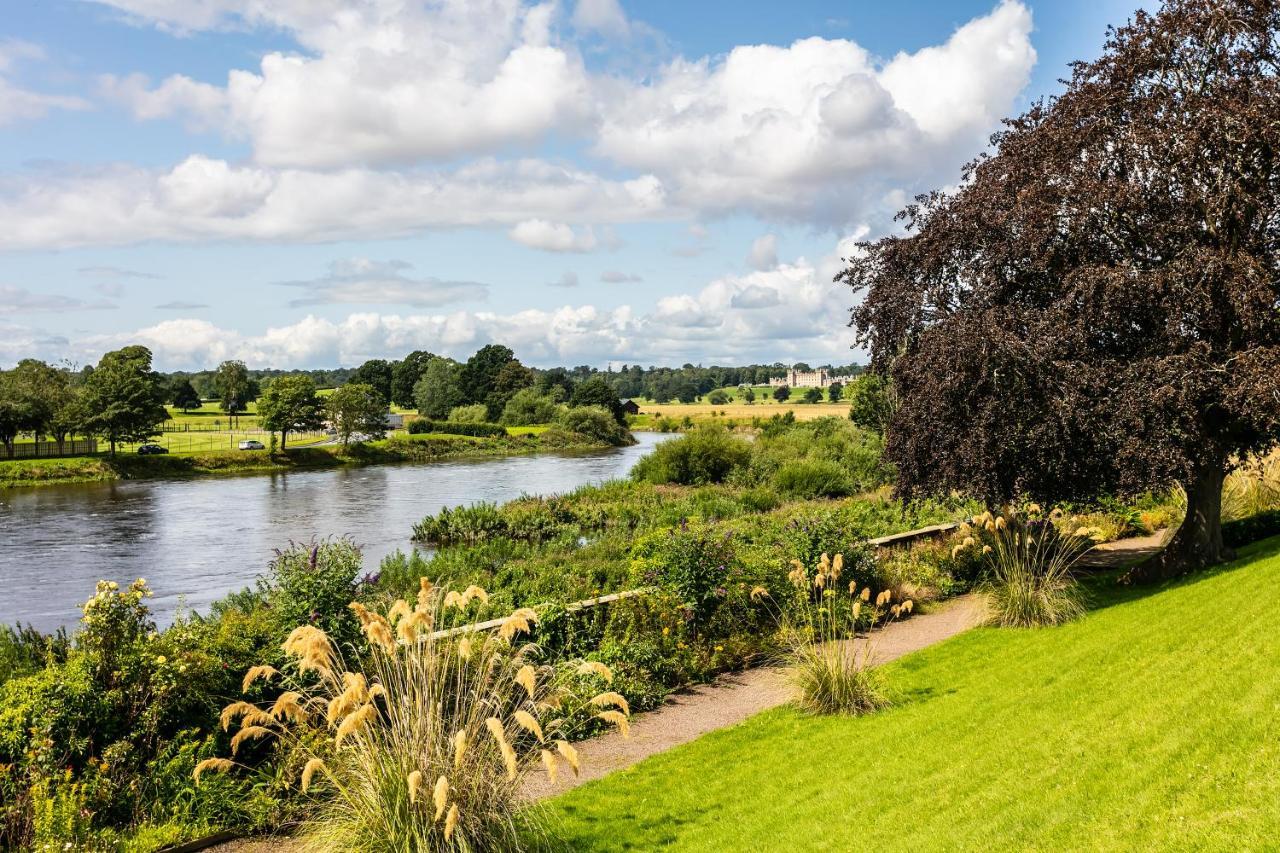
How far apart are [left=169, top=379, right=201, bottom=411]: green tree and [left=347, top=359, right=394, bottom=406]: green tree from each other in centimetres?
1905

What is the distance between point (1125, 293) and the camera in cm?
1084

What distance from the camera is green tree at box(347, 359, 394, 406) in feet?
392

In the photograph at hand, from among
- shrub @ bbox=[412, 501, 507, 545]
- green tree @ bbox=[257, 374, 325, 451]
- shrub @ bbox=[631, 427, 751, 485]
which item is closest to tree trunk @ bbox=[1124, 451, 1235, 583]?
shrub @ bbox=[412, 501, 507, 545]

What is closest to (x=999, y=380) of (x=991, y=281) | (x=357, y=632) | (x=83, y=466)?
(x=991, y=281)

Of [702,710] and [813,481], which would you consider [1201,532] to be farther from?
[813,481]

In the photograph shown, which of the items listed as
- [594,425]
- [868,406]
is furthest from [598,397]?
[868,406]

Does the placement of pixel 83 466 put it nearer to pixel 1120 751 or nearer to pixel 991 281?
pixel 991 281

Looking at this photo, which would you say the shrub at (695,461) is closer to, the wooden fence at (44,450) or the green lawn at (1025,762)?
the green lawn at (1025,762)

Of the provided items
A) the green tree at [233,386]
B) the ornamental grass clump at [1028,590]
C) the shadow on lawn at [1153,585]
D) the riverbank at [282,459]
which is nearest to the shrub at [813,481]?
the shadow on lawn at [1153,585]

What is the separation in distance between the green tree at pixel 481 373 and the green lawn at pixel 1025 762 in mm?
95247

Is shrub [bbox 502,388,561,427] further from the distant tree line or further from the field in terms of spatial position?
the field

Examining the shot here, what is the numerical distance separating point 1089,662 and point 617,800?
15.2ft

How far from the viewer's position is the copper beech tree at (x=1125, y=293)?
35.1ft

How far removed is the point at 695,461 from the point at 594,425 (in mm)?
40733
